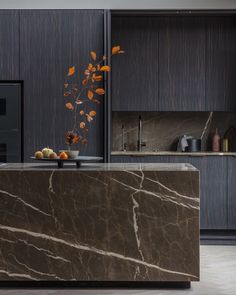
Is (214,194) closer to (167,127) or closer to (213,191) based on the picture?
(213,191)

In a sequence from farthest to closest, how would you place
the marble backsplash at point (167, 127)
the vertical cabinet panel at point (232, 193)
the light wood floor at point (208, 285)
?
the marble backsplash at point (167, 127), the vertical cabinet panel at point (232, 193), the light wood floor at point (208, 285)

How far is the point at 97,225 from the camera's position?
3814 millimetres

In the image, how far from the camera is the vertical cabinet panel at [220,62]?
6125 mm

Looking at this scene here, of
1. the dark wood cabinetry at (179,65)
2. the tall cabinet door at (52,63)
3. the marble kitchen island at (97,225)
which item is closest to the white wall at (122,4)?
the dark wood cabinetry at (179,65)

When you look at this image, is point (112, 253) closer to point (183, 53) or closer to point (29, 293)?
point (29, 293)

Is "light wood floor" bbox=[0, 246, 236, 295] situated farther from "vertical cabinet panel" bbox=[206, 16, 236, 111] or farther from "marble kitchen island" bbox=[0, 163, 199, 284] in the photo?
"vertical cabinet panel" bbox=[206, 16, 236, 111]

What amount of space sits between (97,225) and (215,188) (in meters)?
2.37

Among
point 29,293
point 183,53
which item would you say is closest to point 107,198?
point 29,293

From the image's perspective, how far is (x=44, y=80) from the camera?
5.71m

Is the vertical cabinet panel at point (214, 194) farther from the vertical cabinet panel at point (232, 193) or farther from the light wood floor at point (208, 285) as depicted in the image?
the light wood floor at point (208, 285)

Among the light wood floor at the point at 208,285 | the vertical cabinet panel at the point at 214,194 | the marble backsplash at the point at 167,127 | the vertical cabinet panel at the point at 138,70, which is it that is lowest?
the light wood floor at the point at 208,285

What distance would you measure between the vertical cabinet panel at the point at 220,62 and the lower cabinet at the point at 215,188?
64 centimetres

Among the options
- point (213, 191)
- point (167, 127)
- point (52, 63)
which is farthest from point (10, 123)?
point (213, 191)

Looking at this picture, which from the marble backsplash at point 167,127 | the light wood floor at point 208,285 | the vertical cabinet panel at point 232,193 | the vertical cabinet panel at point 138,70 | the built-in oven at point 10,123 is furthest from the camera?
the marble backsplash at point 167,127
